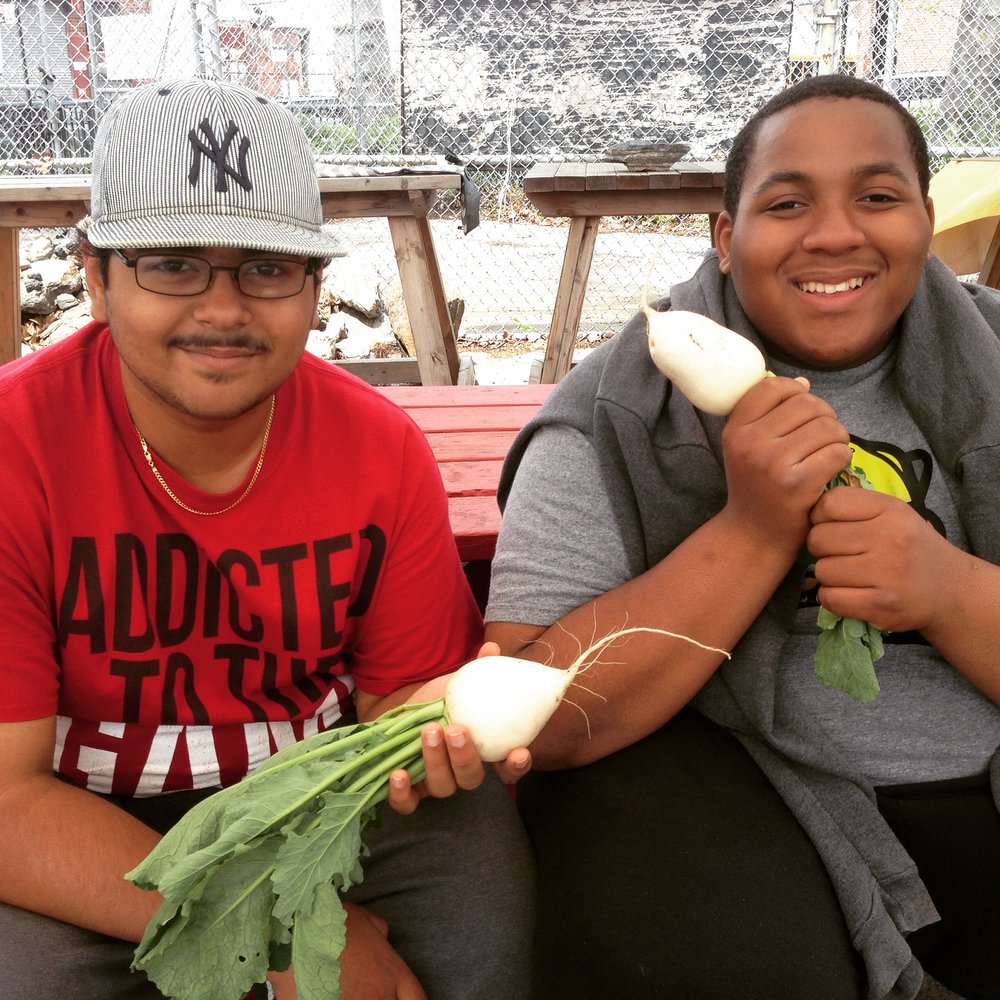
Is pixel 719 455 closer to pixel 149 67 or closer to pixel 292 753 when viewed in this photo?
pixel 292 753

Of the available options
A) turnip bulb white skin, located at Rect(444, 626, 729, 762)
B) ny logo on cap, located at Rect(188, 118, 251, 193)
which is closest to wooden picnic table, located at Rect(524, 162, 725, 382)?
ny logo on cap, located at Rect(188, 118, 251, 193)

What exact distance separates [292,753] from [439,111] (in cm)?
985

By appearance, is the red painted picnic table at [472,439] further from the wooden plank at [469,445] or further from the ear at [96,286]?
the ear at [96,286]

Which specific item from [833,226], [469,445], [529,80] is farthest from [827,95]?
[529,80]

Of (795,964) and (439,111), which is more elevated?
(439,111)

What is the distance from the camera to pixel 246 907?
1.36 meters

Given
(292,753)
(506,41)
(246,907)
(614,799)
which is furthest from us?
(506,41)

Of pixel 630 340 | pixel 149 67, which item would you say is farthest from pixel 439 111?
pixel 630 340

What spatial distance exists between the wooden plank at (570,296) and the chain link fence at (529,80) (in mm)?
3637

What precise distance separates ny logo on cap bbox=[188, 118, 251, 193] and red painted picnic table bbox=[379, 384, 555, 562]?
0.88 metres

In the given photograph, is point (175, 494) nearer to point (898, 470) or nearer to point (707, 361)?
point (707, 361)

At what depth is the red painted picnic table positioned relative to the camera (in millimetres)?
2225

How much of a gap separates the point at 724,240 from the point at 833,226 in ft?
0.83

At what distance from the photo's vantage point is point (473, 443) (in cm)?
273
